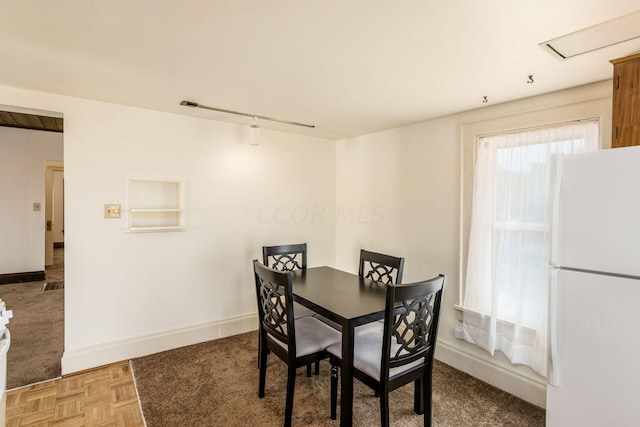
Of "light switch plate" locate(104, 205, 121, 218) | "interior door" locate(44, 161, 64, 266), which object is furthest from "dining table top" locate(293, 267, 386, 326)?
"interior door" locate(44, 161, 64, 266)

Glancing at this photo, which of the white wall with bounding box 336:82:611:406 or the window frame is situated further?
the white wall with bounding box 336:82:611:406

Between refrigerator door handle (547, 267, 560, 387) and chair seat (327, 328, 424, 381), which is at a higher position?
refrigerator door handle (547, 267, 560, 387)

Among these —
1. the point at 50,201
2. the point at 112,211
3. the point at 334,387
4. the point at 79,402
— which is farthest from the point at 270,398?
the point at 50,201

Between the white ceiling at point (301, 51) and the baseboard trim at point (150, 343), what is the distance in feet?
6.76

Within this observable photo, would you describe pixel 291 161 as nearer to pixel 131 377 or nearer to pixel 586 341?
pixel 131 377

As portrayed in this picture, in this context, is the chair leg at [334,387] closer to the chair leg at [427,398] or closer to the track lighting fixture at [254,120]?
the chair leg at [427,398]

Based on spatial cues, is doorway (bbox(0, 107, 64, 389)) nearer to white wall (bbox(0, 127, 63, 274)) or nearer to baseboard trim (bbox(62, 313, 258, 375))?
white wall (bbox(0, 127, 63, 274))

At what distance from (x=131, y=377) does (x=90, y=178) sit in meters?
1.63

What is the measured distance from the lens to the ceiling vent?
53.6 inches

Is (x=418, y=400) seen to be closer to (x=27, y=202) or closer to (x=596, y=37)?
(x=596, y=37)

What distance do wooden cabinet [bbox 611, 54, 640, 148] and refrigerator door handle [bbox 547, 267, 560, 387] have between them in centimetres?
77

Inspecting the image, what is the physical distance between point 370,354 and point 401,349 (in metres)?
0.21

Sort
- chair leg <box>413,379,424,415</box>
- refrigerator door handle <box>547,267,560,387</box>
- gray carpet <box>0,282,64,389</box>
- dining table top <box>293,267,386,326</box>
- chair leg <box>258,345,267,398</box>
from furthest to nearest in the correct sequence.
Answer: gray carpet <box>0,282,64,389</box>
chair leg <box>258,345,267,398</box>
chair leg <box>413,379,424,415</box>
dining table top <box>293,267,386,326</box>
refrigerator door handle <box>547,267,560,387</box>

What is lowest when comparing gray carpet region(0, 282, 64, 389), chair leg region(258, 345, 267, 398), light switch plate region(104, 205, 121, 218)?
gray carpet region(0, 282, 64, 389)
